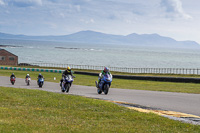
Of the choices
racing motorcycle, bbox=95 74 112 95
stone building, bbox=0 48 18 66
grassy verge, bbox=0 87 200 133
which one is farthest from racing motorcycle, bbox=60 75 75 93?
stone building, bbox=0 48 18 66

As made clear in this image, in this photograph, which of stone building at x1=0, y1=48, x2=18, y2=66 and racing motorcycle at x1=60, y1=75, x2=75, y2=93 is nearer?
racing motorcycle at x1=60, y1=75, x2=75, y2=93

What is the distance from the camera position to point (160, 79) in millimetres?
38719

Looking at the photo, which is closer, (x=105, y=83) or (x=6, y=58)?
(x=105, y=83)

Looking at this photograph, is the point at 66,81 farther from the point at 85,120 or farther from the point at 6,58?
the point at 6,58

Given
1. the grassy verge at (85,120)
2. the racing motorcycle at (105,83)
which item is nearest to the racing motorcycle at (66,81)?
the racing motorcycle at (105,83)

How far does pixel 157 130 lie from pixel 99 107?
14.7 feet

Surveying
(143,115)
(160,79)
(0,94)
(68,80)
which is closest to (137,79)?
(160,79)

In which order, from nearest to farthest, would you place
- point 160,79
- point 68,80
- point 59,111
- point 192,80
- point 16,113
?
point 16,113 → point 59,111 → point 68,80 → point 192,80 → point 160,79

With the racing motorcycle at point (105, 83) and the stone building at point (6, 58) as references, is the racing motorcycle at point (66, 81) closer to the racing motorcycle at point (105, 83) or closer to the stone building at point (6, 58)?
the racing motorcycle at point (105, 83)

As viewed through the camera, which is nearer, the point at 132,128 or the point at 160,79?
the point at 132,128

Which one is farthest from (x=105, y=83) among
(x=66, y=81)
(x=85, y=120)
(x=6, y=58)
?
(x=6, y=58)

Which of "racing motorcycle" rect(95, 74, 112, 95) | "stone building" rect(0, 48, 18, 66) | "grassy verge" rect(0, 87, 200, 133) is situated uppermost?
"stone building" rect(0, 48, 18, 66)

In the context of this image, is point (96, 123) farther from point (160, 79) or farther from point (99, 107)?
point (160, 79)

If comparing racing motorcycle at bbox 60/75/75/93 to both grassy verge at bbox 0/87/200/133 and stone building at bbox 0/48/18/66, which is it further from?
stone building at bbox 0/48/18/66
